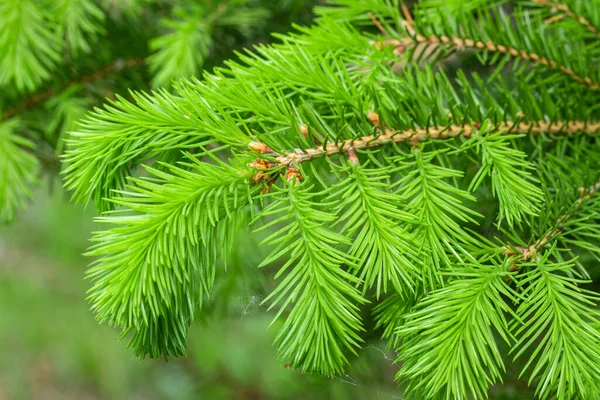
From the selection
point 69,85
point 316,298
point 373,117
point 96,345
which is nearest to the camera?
point 316,298

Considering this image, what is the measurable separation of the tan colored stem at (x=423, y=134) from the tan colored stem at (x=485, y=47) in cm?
6

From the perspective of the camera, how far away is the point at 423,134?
49cm

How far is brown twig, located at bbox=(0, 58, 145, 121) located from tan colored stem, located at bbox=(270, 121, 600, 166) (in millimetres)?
507

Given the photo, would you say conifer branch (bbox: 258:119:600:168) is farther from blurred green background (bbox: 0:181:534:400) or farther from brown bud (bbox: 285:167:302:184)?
blurred green background (bbox: 0:181:534:400)

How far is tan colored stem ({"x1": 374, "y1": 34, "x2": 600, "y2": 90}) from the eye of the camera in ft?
1.91

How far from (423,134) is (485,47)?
0.19m

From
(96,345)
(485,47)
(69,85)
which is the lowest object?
(96,345)

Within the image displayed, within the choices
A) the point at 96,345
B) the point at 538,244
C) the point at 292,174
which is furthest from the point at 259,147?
the point at 96,345

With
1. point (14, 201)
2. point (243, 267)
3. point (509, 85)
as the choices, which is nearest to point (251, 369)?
point (243, 267)

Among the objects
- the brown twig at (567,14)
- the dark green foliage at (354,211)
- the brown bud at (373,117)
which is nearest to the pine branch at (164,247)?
the dark green foliage at (354,211)

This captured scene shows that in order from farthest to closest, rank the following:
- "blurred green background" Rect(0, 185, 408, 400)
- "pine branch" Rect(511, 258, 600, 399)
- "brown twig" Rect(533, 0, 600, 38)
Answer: "blurred green background" Rect(0, 185, 408, 400)
"brown twig" Rect(533, 0, 600, 38)
"pine branch" Rect(511, 258, 600, 399)

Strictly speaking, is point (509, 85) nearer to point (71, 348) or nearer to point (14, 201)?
point (14, 201)

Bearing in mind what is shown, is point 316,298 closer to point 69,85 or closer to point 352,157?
point 352,157

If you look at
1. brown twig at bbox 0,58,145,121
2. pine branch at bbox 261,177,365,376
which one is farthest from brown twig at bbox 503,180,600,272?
brown twig at bbox 0,58,145,121
